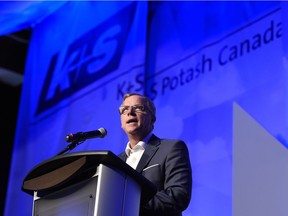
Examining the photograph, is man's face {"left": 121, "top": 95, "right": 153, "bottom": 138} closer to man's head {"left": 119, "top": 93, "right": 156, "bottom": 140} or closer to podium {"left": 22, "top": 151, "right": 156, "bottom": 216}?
man's head {"left": 119, "top": 93, "right": 156, "bottom": 140}

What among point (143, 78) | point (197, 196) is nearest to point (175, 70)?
point (143, 78)

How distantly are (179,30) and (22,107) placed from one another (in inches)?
65.0

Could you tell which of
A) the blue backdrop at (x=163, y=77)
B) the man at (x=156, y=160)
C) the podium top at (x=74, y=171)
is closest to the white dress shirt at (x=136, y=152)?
the man at (x=156, y=160)

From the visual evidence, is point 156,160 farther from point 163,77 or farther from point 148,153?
point 163,77

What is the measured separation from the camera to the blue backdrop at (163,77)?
138 inches

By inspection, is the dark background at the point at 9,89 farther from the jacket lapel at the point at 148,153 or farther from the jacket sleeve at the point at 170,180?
the jacket sleeve at the point at 170,180

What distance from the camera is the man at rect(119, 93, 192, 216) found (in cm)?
198

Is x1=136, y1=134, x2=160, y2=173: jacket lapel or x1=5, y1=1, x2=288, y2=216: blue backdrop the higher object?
x1=5, y1=1, x2=288, y2=216: blue backdrop

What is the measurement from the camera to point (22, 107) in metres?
5.22

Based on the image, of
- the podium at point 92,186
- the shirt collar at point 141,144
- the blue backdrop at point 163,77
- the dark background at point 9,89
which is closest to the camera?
the podium at point 92,186

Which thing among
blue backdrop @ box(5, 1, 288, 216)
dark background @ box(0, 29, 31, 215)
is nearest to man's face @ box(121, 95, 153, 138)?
blue backdrop @ box(5, 1, 288, 216)

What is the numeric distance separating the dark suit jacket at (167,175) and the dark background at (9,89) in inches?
143

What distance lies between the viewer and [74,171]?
1.81m

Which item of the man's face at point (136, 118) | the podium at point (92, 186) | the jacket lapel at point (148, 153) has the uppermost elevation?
the man's face at point (136, 118)
